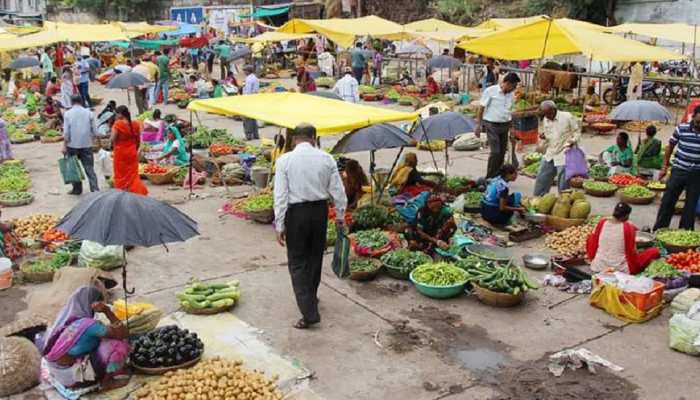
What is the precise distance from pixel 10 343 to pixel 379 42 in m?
30.0

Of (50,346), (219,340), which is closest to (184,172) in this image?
(219,340)

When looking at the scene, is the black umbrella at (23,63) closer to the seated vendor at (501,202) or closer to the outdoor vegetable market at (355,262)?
the outdoor vegetable market at (355,262)

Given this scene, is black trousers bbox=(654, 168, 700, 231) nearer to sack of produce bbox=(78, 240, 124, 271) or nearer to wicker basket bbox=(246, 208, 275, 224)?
wicker basket bbox=(246, 208, 275, 224)

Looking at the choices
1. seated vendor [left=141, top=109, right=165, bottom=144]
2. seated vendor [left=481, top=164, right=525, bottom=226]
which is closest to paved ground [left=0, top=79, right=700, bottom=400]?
seated vendor [left=481, top=164, right=525, bottom=226]

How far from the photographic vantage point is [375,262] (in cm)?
774

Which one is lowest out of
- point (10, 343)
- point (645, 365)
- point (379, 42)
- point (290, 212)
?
point (645, 365)

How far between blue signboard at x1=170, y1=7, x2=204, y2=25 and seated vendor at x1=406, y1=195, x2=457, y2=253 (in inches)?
1639

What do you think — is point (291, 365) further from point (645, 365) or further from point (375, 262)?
point (645, 365)

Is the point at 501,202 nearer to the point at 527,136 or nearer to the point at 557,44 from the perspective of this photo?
the point at 557,44

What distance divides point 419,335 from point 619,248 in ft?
8.29

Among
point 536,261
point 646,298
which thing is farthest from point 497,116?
point 646,298

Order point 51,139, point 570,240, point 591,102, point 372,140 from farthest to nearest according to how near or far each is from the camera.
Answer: point 591,102
point 51,139
point 372,140
point 570,240

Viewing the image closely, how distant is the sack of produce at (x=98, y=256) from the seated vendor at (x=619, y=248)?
558 centimetres

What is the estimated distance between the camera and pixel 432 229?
803cm
